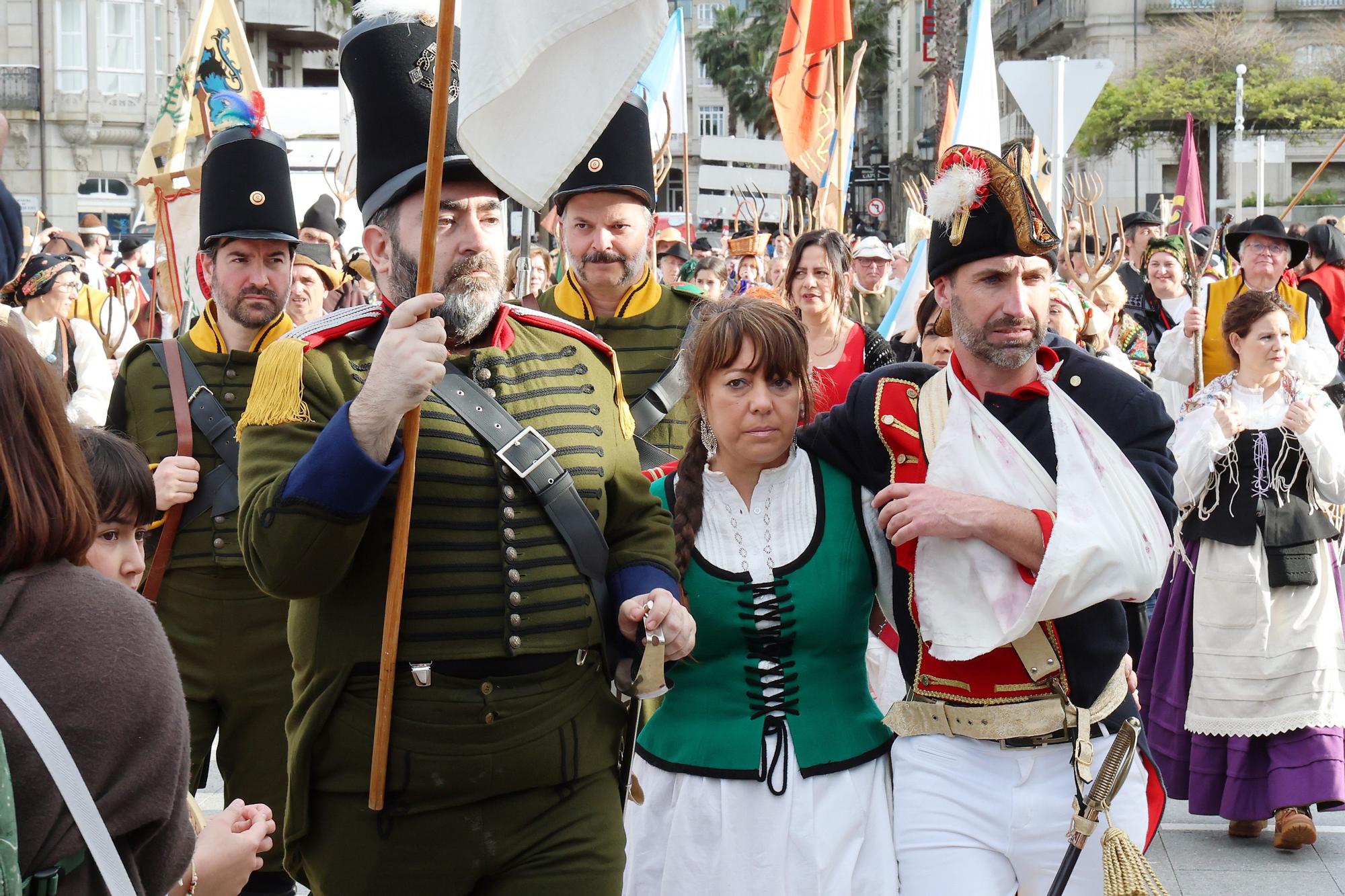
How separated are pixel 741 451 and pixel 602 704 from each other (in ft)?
2.38

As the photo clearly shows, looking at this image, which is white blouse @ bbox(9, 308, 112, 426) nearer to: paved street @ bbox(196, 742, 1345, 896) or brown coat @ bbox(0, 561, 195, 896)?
paved street @ bbox(196, 742, 1345, 896)

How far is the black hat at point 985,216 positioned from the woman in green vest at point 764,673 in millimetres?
415

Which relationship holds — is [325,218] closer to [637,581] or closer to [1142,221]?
[1142,221]

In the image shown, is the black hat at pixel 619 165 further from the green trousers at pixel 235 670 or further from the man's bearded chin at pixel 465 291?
the man's bearded chin at pixel 465 291

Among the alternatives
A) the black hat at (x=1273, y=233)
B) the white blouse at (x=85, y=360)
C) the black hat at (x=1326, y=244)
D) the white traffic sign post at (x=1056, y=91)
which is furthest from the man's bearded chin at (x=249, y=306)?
the black hat at (x=1326, y=244)

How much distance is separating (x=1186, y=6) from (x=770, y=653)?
61071 mm

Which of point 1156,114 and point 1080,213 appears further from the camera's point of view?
point 1156,114

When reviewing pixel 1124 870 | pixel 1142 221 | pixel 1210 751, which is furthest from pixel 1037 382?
pixel 1142 221

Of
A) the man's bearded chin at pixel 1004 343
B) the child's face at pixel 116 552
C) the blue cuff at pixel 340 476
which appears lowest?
the child's face at pixel 116 552

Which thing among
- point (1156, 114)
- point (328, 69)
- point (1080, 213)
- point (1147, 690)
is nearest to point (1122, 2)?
point (1156, 114)

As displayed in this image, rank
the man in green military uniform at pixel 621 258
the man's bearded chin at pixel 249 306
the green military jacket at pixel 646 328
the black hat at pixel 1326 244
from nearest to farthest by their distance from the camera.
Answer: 1. the man's bearded chin at pixel 249 306
2. the green military jacket at pixel 646 328
3. the man in green military uniform at pixel 621 258
4. the black hat at pixel 1326 244

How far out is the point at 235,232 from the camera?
5152 mm

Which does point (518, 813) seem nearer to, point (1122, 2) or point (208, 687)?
point (208, 687)

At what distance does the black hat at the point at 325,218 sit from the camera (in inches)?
498
